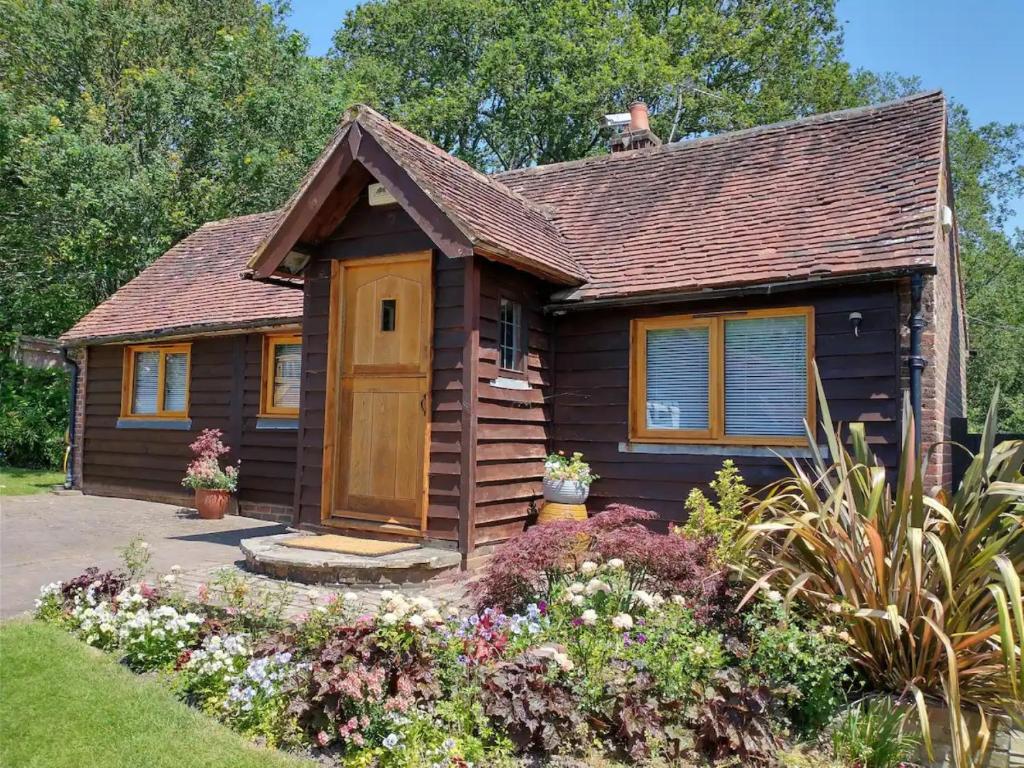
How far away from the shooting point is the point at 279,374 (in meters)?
12.0

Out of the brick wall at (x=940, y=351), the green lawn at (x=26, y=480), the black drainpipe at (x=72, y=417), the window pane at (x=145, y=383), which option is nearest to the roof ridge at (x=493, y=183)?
the brick wall at (x=940, y=351)

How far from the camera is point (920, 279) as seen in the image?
6.83 metres

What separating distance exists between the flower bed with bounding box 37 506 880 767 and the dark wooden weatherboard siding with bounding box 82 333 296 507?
709 cm

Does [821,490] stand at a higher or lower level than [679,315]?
lower

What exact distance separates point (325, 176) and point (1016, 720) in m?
7.33

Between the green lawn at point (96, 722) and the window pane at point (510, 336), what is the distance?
481cm

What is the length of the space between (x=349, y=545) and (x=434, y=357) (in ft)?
6.94

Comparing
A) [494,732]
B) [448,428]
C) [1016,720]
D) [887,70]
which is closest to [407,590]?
[448,428]

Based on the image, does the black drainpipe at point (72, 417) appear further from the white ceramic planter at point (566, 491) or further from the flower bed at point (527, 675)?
the flower bed at point (527, 675)

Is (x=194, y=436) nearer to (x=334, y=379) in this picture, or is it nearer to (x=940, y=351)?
(x=334, y=379)

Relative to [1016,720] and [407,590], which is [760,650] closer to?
[1016,720]

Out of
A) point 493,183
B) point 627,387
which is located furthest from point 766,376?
point 493,183

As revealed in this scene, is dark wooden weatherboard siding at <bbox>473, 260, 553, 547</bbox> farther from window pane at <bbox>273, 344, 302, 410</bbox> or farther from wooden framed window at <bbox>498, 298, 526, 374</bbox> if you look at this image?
window pane at <bbox>273, 344, 302, 410</bbox>

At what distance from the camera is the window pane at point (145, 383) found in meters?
13.7
